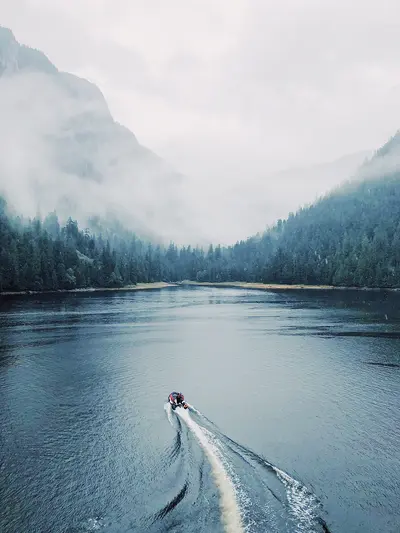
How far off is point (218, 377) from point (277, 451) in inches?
1163

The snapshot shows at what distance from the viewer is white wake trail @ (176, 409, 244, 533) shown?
94.1 ft

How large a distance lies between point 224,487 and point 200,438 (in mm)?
10611

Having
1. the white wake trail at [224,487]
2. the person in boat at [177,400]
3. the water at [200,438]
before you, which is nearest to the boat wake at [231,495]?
the white wake trail at [224,487]

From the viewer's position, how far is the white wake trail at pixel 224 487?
28.7 metres

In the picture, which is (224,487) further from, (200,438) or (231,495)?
(200,438)

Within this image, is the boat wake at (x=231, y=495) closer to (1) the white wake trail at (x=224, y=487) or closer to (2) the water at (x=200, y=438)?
(1) the white wake trail at (x=224, y=487)

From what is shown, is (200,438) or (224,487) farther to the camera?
(200,438)

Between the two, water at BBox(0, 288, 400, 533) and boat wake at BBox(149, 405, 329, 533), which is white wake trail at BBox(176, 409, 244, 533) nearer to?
boat wake at BBox(149, 405, 329, 533)

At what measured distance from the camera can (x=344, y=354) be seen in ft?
276

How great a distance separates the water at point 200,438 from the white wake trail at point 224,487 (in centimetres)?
14

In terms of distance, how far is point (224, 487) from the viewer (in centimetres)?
3350

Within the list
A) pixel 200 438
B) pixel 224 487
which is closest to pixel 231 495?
pixel 224 487

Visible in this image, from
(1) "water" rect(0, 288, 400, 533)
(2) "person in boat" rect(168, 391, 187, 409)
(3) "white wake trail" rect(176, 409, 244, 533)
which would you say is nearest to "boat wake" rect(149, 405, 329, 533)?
(3) "white wake trail" rect(176, 409, 244, 533)

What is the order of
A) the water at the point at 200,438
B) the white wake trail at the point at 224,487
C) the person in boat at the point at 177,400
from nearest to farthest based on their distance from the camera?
the white wake trail at the point at 224,487
the water at the point at 200,438
the person in boat at the point at 177,400
